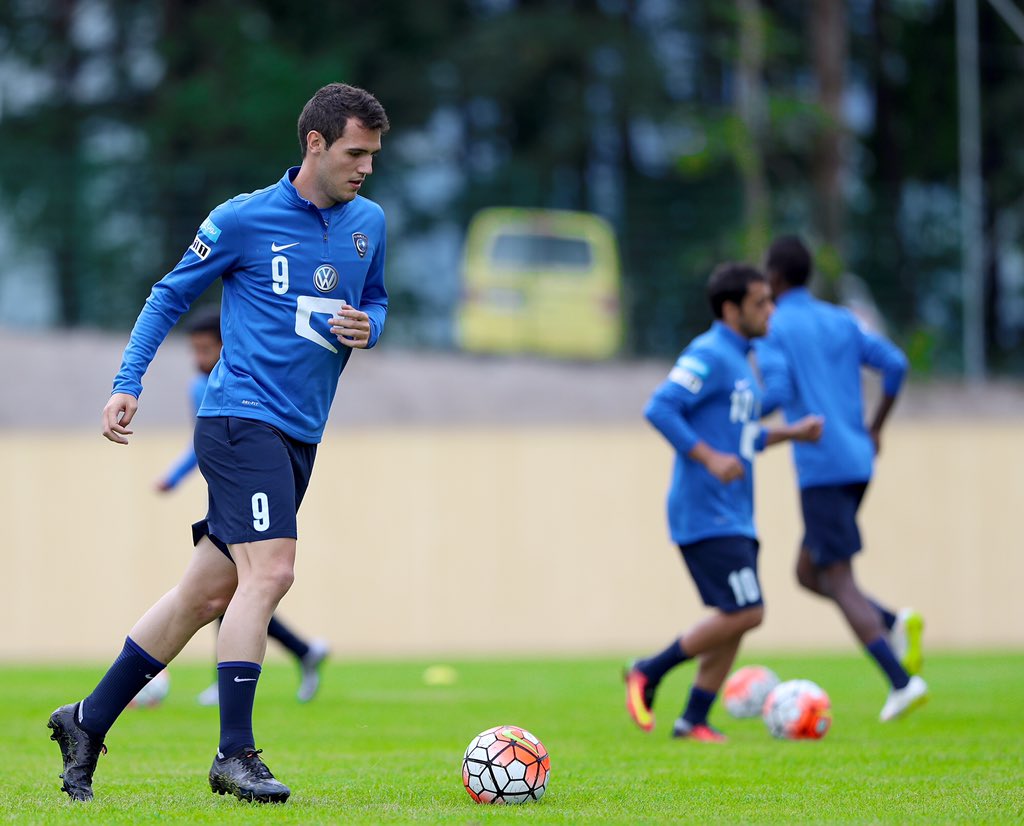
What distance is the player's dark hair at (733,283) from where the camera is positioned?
23.5ft

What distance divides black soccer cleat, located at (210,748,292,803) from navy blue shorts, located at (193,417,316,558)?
63 cm

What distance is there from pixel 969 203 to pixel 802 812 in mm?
16440

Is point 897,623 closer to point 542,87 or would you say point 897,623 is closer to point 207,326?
point 207,326

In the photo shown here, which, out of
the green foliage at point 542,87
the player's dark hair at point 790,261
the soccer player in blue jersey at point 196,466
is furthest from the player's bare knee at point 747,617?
the green foliage at point 542,87

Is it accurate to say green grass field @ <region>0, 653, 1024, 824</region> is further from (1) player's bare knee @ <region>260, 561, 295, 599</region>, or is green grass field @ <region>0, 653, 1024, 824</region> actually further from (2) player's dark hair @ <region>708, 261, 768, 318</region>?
(2) player's dark hair @ <region>708, 261, 768, 318</region>

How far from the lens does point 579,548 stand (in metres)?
16.1

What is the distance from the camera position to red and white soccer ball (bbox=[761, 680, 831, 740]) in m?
7.11

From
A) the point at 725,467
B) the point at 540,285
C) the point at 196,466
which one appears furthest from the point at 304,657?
the point at 540,285

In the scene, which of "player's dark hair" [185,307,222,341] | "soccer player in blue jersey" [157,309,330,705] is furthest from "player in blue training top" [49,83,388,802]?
"player's dark hair" [185,307,222,341]

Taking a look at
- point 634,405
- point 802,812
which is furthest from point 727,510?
point 634,405

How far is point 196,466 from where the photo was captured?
9.02 meters

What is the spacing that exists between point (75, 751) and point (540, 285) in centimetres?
1465

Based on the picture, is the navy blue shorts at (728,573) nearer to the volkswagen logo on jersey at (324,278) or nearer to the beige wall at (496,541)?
the volkswagen logo on jersey at (324,278)

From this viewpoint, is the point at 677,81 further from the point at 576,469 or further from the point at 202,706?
the point at 202,706
